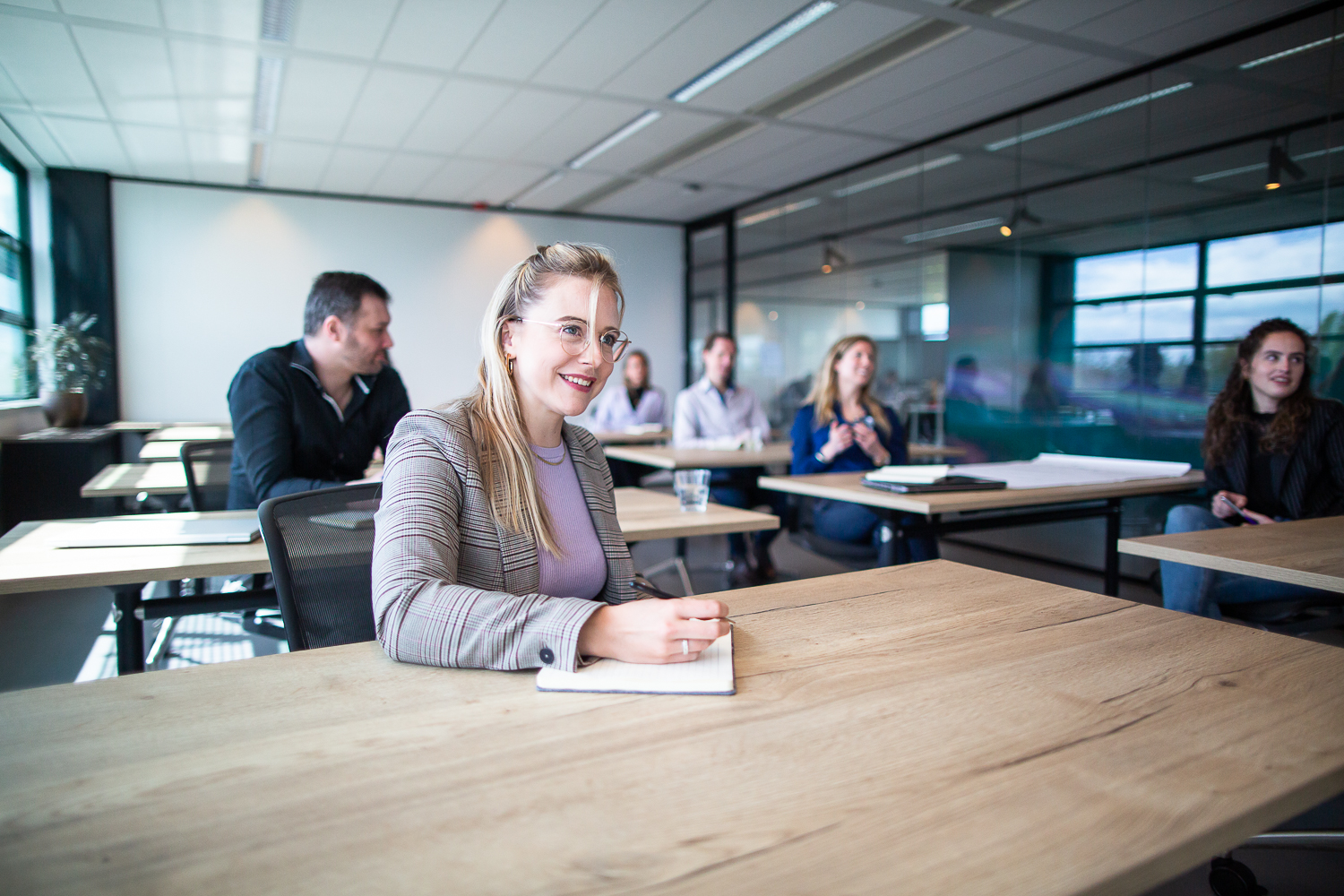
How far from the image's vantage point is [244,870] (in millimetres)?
532

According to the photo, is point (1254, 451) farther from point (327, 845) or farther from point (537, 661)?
point (327, 845)

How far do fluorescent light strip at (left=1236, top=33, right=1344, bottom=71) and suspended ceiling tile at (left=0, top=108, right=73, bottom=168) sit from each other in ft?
22.8

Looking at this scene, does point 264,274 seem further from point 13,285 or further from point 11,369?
point 11,369

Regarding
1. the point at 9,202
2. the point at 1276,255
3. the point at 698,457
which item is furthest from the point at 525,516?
the point at 9,202

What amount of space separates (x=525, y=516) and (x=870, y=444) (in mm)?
2525

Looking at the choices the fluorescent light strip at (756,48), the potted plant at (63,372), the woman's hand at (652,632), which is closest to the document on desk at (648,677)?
the woman's hand at (652,632)

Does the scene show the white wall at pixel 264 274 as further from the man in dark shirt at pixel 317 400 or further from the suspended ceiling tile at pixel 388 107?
the man in dark shirt at pixel 317 400

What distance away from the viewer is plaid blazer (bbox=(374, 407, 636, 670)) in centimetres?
91

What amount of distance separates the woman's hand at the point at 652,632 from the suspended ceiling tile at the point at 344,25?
3588 mm

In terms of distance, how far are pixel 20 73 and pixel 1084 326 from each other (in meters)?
6.13

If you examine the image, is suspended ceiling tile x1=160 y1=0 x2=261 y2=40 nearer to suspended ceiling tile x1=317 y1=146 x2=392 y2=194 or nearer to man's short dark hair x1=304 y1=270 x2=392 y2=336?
suspended ceiling tile x1=317 y1=146 x2=392 y2=194

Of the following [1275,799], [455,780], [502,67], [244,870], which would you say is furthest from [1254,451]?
[502,67]

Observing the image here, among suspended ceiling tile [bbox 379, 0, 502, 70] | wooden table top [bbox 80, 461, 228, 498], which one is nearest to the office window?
wooden table top [bbox 80, 461, 228, 498]

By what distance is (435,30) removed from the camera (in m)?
3.77
